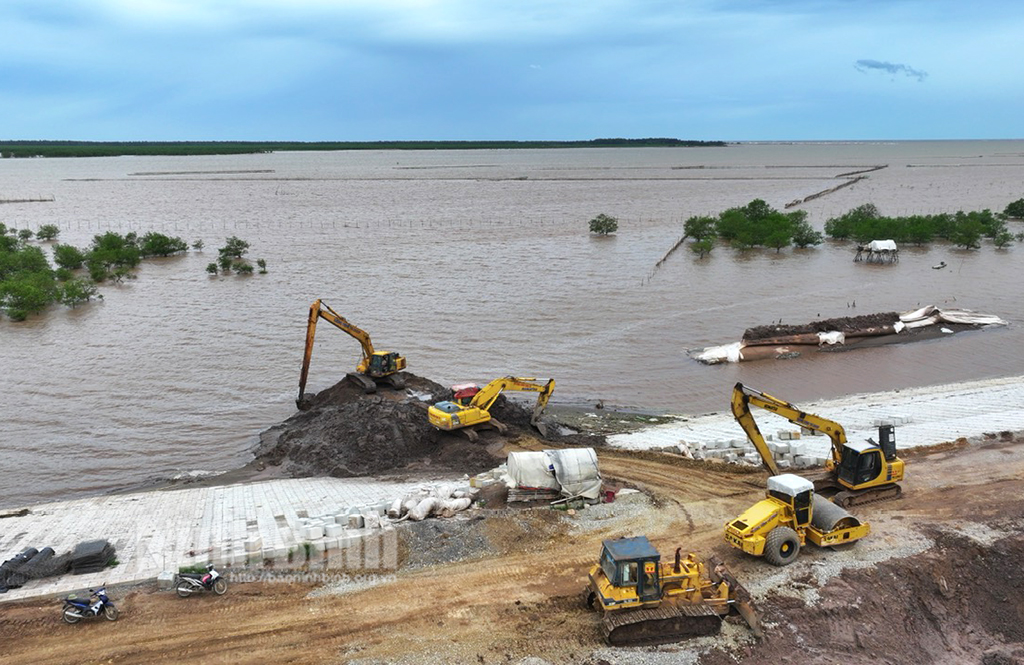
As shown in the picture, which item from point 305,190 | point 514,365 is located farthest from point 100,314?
point 305,190

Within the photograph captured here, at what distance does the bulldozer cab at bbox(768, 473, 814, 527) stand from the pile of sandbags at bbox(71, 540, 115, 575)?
1501 centimetres

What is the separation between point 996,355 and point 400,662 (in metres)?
32.6

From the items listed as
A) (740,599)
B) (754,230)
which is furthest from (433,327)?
(754,230)

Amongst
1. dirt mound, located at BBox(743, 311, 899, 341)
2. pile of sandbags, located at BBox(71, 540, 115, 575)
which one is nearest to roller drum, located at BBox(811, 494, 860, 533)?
pile of sandbags, located at BBox(71, 540, 115, 575)

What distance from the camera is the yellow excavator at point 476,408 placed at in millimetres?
22859

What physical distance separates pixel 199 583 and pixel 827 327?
99.9 ft

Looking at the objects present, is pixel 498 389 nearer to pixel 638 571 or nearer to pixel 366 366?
pixel 366 366

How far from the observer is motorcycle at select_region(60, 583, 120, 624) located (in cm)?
1406

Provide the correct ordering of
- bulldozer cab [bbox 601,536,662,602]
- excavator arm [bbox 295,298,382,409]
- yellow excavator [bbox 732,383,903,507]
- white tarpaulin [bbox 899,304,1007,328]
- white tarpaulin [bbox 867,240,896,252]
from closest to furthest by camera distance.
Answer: bulldozer cab [bbox 601,536,662,602]
yellow excavator [bbox 732,383,903,507]
excavator arm [bbox 295,298,382,409]
white tarpaulin [bbox 899,304,1007,328]
white tarpaulin [bbox 867,240,896,252]

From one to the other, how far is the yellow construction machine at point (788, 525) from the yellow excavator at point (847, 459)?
1810 millimetres

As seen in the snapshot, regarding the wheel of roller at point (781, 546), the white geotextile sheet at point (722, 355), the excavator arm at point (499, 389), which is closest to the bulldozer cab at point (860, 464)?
the wheel of roller at point (781, 546)

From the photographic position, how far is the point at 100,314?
42.3 meters

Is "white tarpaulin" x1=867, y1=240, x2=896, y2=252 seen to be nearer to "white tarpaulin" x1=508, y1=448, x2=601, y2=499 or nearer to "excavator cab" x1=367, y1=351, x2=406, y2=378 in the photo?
"excavator cab" x1=367, y1=351, x2=406, y2=378

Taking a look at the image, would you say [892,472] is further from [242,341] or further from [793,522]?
[242,341]
